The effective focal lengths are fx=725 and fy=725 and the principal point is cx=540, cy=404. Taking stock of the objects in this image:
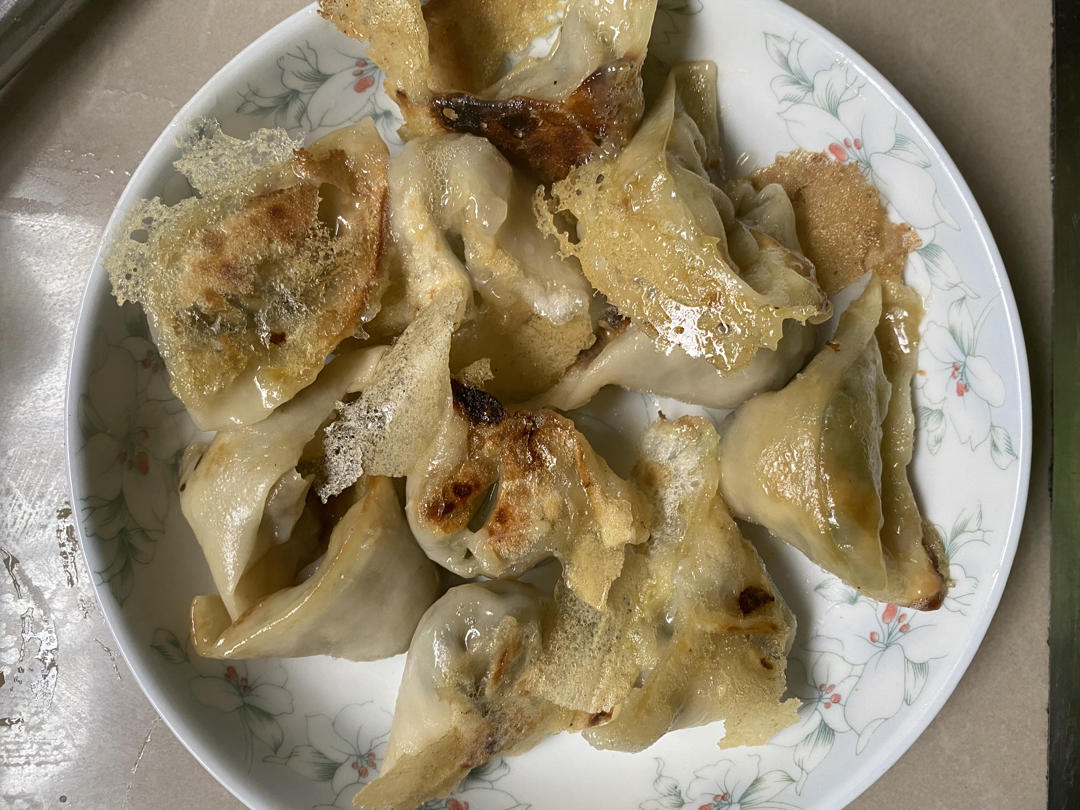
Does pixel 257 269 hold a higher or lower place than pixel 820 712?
higher

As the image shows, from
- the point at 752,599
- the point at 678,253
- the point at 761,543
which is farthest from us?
the point at 761,543

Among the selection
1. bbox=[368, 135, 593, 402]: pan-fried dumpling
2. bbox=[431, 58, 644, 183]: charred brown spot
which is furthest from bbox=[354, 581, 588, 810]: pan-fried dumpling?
bbox=[431, 58, 644, 183]: charred brown spot

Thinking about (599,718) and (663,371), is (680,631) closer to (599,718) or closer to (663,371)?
(599,718)

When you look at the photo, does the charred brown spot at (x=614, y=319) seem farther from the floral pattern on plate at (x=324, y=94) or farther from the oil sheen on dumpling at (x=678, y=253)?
the floral pattern on plate at (x=324, y=94)

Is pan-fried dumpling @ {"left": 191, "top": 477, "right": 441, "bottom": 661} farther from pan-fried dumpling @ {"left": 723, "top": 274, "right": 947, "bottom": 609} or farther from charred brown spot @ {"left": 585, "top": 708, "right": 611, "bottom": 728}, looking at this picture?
pan-fried dumpling @ {"left": 723, "top": 274, "right": 947, "bottom": 609}

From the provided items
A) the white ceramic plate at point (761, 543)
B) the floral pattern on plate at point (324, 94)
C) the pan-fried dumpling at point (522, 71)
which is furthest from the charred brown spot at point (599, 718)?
the floral pattern on plate at point (324, 94)

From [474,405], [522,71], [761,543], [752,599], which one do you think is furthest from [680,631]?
[522,71]

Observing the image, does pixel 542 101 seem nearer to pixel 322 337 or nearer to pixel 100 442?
pixel 322 337
